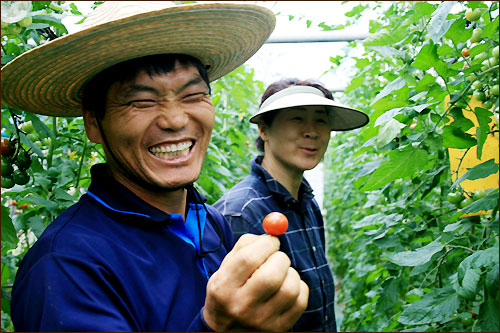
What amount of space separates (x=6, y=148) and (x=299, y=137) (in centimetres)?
142

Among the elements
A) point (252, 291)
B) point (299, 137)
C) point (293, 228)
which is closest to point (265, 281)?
point (252, 291)

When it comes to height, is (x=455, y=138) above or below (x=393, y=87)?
below

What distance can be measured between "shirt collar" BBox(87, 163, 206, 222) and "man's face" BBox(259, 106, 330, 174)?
124 cm

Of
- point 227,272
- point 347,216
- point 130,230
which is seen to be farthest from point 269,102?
point 347,216

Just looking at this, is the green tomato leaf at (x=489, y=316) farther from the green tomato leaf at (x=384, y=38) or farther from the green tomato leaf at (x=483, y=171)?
the green tomato leaf at (x=384, y=38)

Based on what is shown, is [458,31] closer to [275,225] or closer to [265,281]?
[275,225]

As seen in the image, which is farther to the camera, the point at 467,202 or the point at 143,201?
the point at 467,202

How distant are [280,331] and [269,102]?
5.47ft

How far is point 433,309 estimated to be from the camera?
152 cm

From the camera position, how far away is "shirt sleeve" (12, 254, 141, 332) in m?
1.01

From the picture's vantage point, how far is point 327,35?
4680 mm

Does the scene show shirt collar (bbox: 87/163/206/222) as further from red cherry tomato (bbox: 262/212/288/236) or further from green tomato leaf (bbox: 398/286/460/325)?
green tomato leaf (bbox: 398/286/460/325)

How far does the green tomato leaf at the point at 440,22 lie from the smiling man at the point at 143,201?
51cm

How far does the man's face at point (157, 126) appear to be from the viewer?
131cm
